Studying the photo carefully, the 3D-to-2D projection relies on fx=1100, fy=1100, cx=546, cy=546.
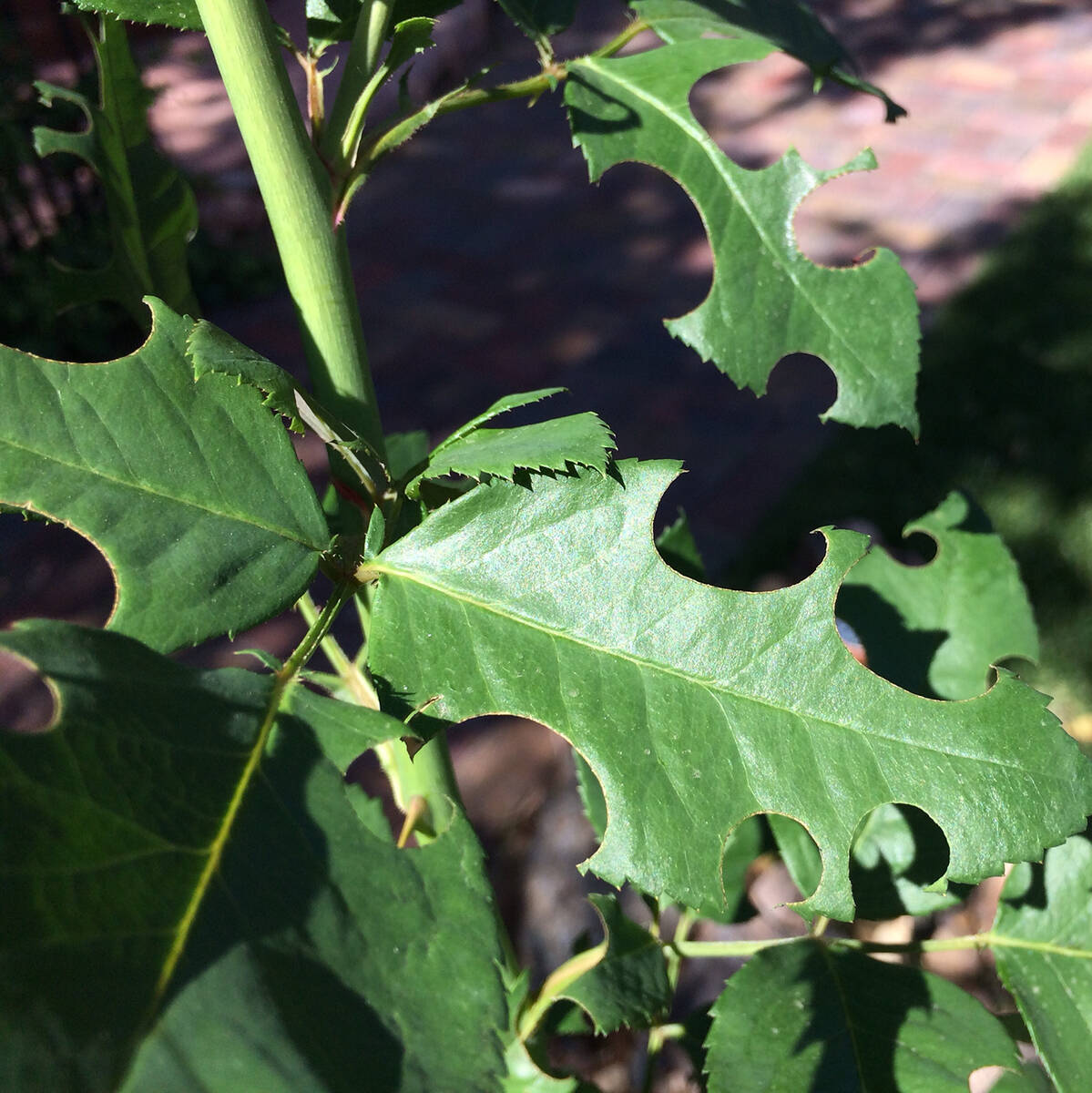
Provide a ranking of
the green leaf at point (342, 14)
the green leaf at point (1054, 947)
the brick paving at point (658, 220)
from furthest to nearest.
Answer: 1. the brick paving at point (658, 220)
2. the green leaf at point (1054, 947)
3. the green leaf at point (342, 14)

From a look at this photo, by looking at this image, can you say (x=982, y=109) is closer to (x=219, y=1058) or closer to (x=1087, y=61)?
(x=1087, y=61)

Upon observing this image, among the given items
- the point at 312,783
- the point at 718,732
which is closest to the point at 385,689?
the point at 312,783

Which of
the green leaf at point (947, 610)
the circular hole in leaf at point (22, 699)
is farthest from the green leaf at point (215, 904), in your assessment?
the circular hole in leaf at point (22, 699)

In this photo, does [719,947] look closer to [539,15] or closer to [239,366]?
[239,366]

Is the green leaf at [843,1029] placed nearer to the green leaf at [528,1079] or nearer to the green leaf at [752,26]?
the green leaf at [528,1079]

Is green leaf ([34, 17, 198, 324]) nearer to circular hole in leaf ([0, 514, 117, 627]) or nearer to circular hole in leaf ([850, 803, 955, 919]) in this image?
circular hole in leaf ([850, 803, 955, 919])

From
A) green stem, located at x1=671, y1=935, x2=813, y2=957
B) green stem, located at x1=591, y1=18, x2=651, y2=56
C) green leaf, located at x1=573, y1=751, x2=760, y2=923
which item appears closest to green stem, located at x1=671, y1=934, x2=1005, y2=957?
green stem, located at x1=671, y1=935, x2=813, y2=957
